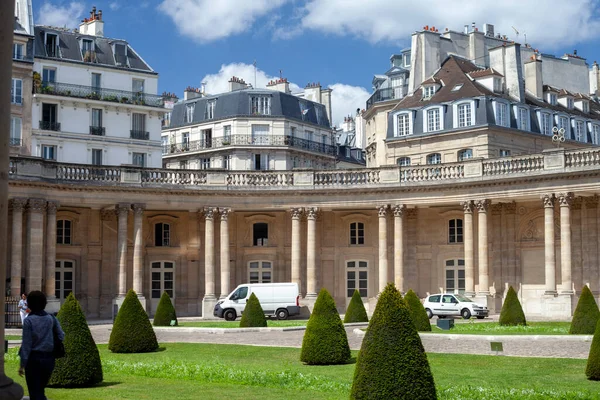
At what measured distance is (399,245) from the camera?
46.0 m

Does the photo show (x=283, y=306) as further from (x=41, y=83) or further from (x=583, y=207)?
(x=41, y=83)

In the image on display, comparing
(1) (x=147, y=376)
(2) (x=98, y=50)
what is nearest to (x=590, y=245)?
(1) (x=147, y=376)

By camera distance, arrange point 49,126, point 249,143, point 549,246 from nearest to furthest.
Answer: point 549,246 < point 49,126 < point 249,143

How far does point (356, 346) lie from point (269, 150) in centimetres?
4382

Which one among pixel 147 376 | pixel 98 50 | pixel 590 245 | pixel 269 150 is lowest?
pixel 147 376

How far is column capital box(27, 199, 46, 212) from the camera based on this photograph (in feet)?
139

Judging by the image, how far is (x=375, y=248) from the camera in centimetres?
4912

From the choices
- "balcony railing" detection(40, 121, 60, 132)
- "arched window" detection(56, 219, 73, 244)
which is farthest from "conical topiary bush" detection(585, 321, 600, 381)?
"balcony railing" detection(40, 121, 60, 132)

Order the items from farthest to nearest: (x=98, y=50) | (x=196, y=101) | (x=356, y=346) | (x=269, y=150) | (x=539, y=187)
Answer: (x=196, y=101)
(x=269, y=150)
(x=98, y=50)
(x=539, y=187)
(x=356, y=346)

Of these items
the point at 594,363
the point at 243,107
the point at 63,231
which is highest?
the point at 243,107

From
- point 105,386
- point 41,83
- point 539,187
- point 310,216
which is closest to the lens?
point 105,386

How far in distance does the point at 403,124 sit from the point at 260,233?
50.4 feet

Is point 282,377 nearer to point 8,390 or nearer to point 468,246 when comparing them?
point 8,390

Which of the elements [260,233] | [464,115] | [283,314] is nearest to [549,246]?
[283,314]
